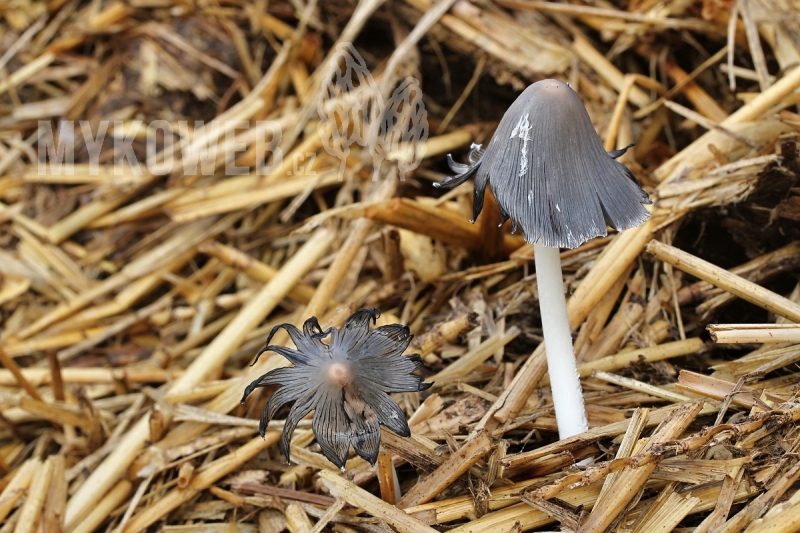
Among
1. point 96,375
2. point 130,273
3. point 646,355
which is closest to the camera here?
point 646,355

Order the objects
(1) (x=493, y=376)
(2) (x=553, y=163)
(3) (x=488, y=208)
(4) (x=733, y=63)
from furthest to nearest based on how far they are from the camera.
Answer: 1. (4) (x=733, y=63)
2. (3) (x=488, y=208)
3. (1) (x=493, y=376)
4. (2) (x=553, y=163)

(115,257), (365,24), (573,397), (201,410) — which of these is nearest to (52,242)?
(115,257)

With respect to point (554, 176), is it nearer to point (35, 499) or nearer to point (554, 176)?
point (554, 176)

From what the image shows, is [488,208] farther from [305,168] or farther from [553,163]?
[305,168]

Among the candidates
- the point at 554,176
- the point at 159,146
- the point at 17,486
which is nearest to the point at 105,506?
the point at 17,486

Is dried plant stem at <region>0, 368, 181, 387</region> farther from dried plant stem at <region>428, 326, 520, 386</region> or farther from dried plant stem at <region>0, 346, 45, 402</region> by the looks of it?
dried plant stem at <region>428, 326, 520, 386</region>

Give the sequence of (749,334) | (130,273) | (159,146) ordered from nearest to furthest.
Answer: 1. (749,334)
2. (130,273)
3. (159,146)

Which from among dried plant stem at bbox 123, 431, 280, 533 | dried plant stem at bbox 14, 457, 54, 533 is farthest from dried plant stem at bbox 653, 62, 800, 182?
dried plant stem at bbox 14, 457, 54, 533
